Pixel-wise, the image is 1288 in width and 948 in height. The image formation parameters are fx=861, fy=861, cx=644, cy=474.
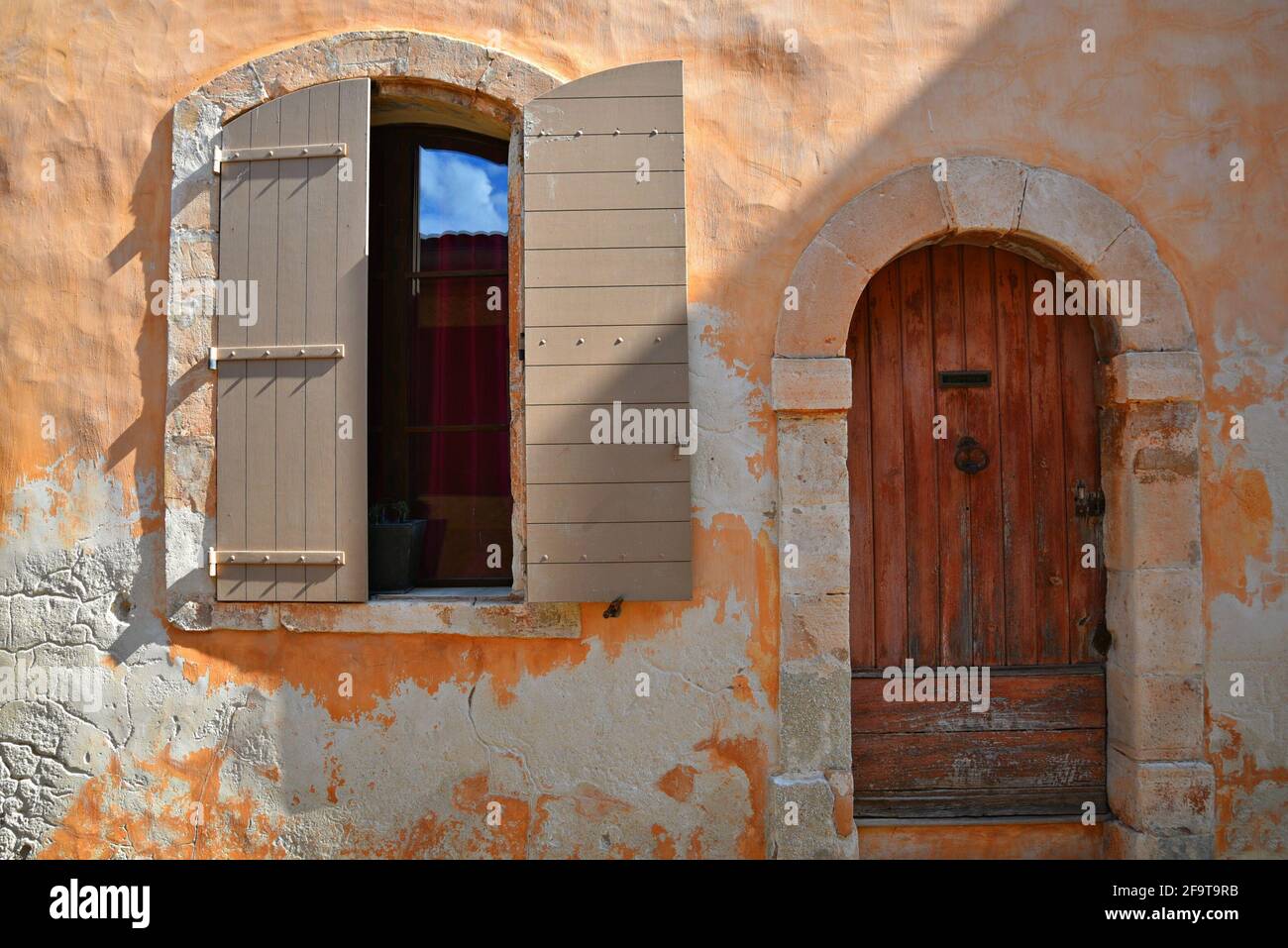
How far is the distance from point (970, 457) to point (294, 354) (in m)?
2.45

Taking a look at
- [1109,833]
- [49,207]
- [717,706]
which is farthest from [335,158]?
[1109,833]

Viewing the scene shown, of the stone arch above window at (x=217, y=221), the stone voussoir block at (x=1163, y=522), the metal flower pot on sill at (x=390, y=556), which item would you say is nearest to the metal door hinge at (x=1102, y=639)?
the stone voussoir block at (x=1163, y=522)

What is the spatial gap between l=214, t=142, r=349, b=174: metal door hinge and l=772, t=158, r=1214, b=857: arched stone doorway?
1.70m

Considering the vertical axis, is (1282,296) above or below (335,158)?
below

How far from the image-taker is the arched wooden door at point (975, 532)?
3121mm

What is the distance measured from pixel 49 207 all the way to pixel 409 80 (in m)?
1.41

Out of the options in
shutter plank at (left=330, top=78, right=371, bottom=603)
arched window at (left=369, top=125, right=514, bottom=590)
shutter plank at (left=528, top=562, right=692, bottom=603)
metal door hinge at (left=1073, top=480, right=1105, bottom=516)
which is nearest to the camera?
shutter plank at (left=528, top=562, right=692, bottom=603)

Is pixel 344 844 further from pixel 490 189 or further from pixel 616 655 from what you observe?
pixel 490 189

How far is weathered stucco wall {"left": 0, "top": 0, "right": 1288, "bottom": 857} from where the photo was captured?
118 inches

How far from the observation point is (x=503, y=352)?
10.9 ft

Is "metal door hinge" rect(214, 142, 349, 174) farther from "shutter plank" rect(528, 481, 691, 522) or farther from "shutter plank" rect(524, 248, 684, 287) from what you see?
"shutter plank" rect(528, 481, 691, 522)

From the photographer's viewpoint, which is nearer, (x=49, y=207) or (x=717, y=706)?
(x=717, y=706)

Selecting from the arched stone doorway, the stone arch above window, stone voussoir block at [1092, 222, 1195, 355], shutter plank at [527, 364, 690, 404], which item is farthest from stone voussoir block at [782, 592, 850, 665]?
stone voussoir block at [1092, 222, 1195, 355]

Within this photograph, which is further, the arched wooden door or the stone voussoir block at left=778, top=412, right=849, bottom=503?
the arched wooden door
